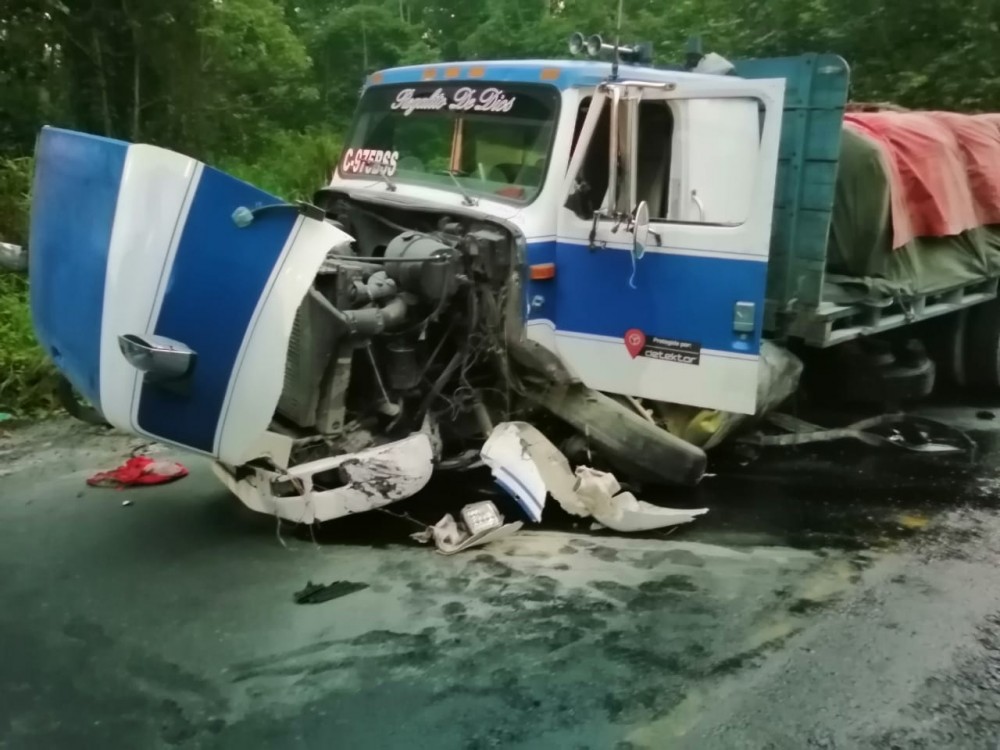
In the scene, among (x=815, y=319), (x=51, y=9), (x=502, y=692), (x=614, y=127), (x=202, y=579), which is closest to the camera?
(x=502, y=692)

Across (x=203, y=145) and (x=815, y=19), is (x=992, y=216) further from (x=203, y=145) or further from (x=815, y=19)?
(x=203, y=145)

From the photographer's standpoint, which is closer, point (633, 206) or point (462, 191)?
point (633, 206)

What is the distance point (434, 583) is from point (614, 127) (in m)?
2.04

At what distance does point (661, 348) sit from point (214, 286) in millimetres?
2024

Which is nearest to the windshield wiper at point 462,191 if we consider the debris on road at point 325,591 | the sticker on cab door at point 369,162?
the sticker on cab door at point 369,162

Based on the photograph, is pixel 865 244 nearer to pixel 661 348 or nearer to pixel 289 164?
pixel 661 348

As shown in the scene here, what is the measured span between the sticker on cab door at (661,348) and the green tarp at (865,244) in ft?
3.91

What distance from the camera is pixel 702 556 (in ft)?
14.1

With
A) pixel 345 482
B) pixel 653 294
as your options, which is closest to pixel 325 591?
pixel 345 482

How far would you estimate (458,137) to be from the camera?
16.1ft

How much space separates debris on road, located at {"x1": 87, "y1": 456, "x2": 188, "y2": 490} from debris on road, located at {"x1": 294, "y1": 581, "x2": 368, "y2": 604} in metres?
1.41

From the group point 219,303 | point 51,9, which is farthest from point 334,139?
point 219,303

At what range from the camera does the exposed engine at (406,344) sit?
12.7 ft

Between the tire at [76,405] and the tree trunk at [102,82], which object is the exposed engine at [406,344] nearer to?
the tire at [76,405]
